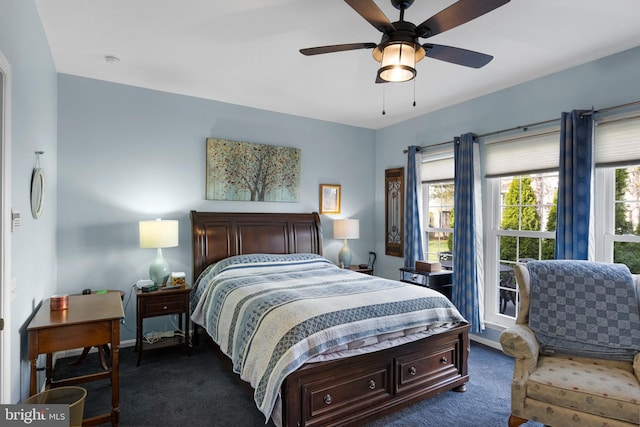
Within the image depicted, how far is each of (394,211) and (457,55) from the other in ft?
9.72

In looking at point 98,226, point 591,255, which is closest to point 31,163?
point 98,226

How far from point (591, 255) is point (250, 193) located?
11.6 ft

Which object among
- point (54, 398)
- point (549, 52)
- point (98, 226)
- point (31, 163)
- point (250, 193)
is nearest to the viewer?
point (54, 398)

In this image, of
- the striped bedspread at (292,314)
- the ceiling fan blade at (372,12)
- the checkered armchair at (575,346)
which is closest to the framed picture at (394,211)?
the striped bedspread at (292,314)

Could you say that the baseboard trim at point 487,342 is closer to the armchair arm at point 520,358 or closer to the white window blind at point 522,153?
the armchair arm at point 520,358

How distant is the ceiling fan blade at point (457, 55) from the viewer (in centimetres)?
214

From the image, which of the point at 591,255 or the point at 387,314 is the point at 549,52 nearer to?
the point at 591,255

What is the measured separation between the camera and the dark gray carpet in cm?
239

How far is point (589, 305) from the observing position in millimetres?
2420

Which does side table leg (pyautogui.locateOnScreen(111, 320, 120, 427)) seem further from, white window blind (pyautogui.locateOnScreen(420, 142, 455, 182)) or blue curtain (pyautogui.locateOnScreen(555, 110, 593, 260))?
white window blind (pyautogui.locateOnScreen(420, 142, 455, 182))

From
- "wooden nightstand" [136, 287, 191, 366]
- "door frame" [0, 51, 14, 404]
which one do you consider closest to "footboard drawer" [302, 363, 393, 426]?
"door frame" [0, 51, 14, 404]

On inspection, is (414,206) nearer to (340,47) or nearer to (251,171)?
(251,171)

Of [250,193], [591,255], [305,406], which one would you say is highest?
[250,193]

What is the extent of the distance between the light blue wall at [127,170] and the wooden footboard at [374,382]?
2434mm
